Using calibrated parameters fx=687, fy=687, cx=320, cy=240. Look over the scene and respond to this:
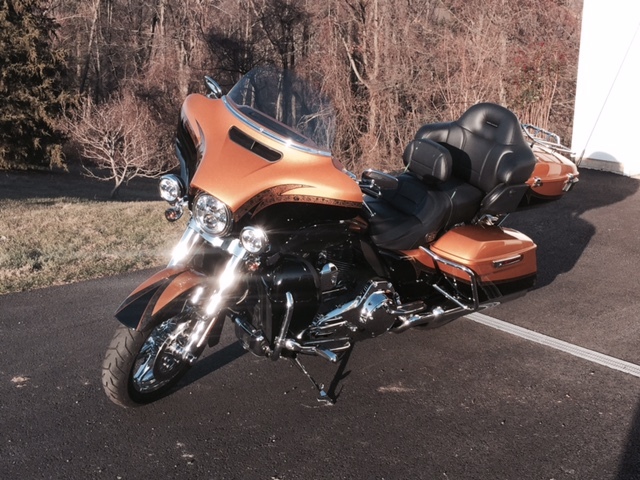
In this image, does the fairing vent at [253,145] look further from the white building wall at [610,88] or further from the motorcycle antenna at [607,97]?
the white building wall at [610,88]

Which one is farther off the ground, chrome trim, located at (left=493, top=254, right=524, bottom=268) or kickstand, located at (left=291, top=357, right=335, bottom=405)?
chrome trim, located at (left=493, top=254, right=524, bottom=268)

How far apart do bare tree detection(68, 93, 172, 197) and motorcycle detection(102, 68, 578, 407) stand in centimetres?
2646

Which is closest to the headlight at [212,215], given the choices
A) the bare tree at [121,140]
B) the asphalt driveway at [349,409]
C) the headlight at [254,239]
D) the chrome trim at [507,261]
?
the headlight at [254,239]

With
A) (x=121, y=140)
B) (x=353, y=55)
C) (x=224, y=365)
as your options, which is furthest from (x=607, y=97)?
(x=121, y=140)

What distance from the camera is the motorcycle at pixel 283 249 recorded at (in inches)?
152

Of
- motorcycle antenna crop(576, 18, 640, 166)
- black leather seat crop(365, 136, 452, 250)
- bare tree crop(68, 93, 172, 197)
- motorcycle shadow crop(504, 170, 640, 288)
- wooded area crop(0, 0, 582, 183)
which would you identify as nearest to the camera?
black leather seat crop(365, 136, 452, 250)

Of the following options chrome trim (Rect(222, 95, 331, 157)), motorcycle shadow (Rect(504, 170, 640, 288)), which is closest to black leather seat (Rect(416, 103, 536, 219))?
motorcycle shadow (Rect(504, 170, 640, 288))

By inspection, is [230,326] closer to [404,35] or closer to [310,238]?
[310,238]

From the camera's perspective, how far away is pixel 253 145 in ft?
12.8

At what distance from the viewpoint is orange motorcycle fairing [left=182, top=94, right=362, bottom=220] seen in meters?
3.80

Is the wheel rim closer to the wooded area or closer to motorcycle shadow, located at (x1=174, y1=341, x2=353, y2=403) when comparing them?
motorcycle shadow, located at (x1=174, y1=341, x2=353, y2=403)

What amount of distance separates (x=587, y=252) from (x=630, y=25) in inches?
216

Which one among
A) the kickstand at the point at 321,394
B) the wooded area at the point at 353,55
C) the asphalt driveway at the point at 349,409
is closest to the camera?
the asphalt driveway at the point at 349,409

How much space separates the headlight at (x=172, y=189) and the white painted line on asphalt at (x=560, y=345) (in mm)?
2950
